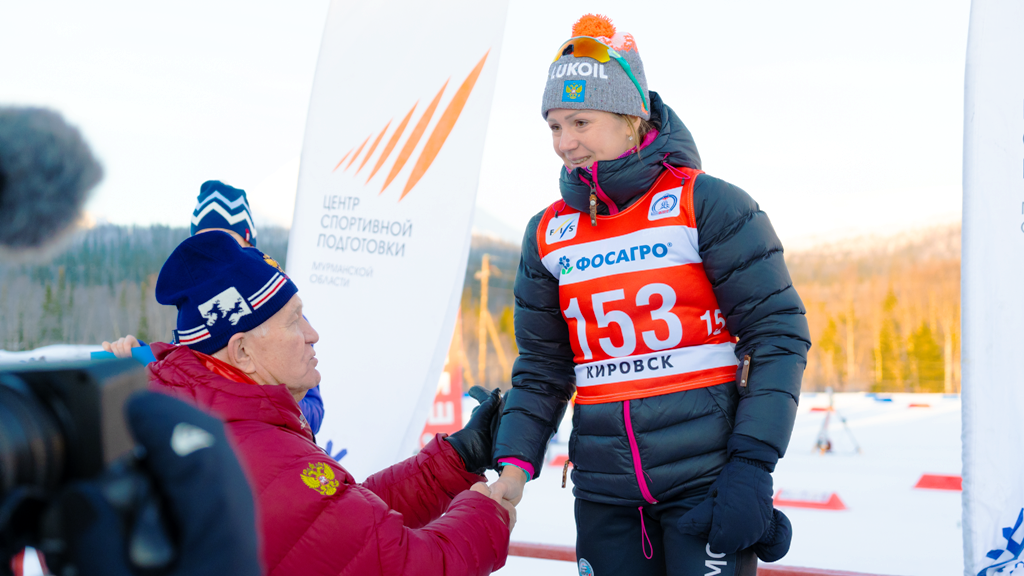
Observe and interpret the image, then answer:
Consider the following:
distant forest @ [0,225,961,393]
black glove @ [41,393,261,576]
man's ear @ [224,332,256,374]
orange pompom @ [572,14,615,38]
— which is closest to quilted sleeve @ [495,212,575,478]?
orange pompom @ [572,14,615,38]

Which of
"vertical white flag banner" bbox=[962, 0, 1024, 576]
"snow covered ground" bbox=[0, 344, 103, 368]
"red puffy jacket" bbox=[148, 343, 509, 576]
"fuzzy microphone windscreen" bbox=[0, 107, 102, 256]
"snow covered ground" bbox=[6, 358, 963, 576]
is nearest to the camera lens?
"fuzzy microphone windscreen" bbox=[0, 107, 102, 256]

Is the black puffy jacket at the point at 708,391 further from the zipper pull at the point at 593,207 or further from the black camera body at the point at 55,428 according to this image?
the black camera body at the point at 55,428

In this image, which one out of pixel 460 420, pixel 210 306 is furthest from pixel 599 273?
pixel 460 420

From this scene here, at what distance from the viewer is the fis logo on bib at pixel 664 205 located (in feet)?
5.10

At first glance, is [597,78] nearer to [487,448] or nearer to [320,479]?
[487,448]

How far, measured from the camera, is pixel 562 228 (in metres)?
1.71

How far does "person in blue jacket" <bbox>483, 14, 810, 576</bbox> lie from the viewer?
1453mm

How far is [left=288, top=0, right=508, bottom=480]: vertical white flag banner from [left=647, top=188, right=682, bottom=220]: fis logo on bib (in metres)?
1.58

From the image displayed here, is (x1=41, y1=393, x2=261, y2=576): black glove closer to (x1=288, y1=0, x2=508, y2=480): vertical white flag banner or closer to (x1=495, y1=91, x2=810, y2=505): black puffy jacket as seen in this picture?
(x1=495, y1=91, x2=810, y2=505): black puffy jacket

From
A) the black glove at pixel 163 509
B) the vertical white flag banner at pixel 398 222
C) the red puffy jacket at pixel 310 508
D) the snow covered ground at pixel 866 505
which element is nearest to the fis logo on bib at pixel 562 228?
the red puffy jacket at pixel 310 508

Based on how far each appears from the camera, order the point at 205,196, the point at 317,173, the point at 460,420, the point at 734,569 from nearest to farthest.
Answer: the point at 734,569, the point at 205,196, the point at 317,173, the point at 460,420

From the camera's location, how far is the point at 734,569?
148 centimetres

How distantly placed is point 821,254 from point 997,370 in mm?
14168

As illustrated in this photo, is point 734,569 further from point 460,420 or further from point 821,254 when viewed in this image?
point 821,254
